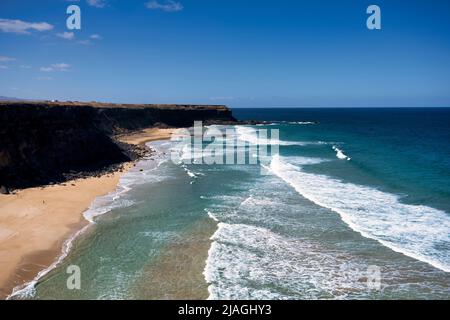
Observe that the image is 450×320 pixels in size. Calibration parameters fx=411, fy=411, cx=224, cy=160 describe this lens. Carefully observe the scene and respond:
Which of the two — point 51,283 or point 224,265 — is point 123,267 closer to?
point 51,283

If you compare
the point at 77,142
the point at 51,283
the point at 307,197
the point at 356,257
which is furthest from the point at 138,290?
the point at 77,142

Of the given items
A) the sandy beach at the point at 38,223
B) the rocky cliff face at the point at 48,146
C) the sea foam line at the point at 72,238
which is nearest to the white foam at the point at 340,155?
the rocky cliff face at the point at 48,146

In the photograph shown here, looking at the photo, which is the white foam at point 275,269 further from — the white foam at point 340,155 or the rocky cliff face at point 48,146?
the white foam at point 340,155

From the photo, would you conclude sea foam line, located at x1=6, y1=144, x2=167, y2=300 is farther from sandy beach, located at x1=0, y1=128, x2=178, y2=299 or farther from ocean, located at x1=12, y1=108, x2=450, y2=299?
sandy beach, located at x1=0, y1=128, x2=178, y2=299

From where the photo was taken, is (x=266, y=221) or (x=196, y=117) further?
(x=196, y=117)

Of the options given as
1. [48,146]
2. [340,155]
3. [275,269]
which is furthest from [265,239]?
[340,155]

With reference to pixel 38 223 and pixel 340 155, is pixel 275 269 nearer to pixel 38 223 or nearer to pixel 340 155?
pixel 38 223
